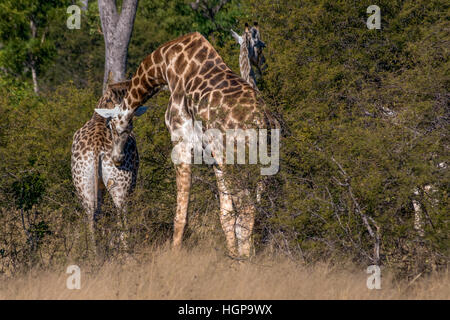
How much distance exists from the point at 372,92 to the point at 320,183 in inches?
56.2

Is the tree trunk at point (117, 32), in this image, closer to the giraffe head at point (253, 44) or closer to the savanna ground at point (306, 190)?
the savanna ground at point (306, 190)

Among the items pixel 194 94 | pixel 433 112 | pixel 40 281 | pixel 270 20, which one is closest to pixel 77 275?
pixel 40 281

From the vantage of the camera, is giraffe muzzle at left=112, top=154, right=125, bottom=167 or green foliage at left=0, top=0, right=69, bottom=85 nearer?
giraffe muzzle at left=112, top=154, right=125, bottom=167

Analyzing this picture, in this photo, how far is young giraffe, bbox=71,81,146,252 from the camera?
292 inches

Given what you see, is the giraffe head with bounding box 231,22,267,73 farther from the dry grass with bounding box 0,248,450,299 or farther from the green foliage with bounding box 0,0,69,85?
the green foliage with bounding box 0,0,69,85

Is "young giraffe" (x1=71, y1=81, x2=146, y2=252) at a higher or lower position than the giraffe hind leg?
higher

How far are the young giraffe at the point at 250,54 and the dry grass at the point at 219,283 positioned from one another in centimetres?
271

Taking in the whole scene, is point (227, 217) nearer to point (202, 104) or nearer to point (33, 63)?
point (202, 104)

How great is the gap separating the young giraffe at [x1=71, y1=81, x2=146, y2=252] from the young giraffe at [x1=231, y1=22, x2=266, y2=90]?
1.39 metres

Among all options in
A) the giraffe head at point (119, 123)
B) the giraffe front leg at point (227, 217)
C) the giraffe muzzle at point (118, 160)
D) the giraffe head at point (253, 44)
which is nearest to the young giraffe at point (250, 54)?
the giraffe head at point (253, 44)

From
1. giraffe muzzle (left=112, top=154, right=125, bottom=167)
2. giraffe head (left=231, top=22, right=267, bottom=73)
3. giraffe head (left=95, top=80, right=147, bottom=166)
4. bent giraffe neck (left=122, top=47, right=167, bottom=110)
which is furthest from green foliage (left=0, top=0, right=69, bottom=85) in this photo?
giraffe muzzle (left=112, top=154, right=125, bottom=167)

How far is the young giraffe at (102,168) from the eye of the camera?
741 cm

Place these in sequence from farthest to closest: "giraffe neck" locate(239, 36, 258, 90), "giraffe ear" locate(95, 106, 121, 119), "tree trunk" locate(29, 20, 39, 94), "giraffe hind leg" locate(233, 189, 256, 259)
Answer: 1. "tree trunk" locate(29, 20, 39, 94)
2. "giraffe neck" locate(239, 36, 258, 90)
3. "giraffe ear" locate(95, 106, 121, 119)
4. "giraffe hind leg" locate(233, 189, 256, 259)

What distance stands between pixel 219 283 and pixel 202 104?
6.90 ft
